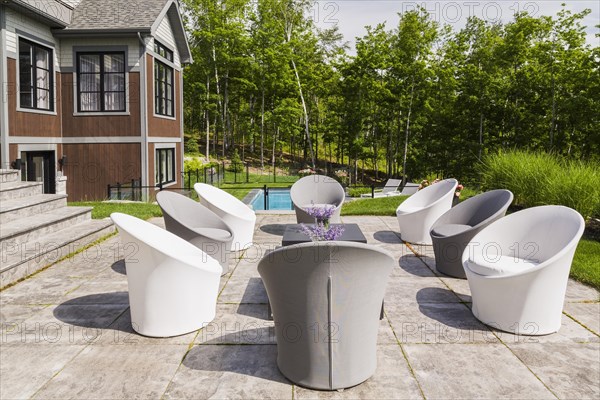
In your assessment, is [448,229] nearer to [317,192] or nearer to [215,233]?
[215,233]

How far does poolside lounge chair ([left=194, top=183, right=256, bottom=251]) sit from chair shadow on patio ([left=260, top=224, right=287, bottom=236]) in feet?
4.20

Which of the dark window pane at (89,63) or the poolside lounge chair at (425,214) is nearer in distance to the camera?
the poolside lounge chair at (425,214)

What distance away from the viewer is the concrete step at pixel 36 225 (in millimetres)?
6867

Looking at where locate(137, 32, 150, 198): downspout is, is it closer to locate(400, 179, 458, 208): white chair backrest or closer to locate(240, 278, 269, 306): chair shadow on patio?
locate(400, 179, 458, 208): white chair backrest

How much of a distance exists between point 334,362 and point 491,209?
14.2 feet

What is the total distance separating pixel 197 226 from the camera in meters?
6.98

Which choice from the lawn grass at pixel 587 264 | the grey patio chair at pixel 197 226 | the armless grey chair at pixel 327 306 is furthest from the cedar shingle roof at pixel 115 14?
the armless grey chair at pixel 327 306

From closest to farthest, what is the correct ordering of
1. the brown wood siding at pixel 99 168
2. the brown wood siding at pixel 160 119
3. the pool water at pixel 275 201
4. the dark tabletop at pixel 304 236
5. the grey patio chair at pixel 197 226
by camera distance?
the dark tabletop at pixel 304 236, the grey patio chair at pixel 197 226, the brown wood siding at pixel 99 168, the brown wood siding at pixel 160 119, the pool water at pixel 275 201

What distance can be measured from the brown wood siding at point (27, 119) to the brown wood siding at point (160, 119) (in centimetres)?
262

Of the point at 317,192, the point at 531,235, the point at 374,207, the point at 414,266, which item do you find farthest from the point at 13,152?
the point at 531,235

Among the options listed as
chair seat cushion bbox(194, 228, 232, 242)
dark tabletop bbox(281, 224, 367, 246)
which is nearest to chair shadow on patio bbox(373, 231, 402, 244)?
dark tabletop bbox(281, 224, 367, 246)

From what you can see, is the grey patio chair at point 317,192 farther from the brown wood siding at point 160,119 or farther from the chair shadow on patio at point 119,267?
the brown wood siding at point 160,119

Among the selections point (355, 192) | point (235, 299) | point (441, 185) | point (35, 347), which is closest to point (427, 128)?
point (355, 192)

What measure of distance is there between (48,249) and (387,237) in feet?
18.6
